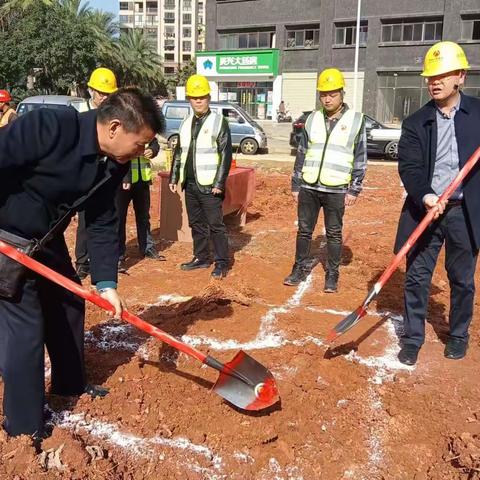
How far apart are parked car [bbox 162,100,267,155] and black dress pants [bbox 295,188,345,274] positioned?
1278 cm

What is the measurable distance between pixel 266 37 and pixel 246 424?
3803 centimetres

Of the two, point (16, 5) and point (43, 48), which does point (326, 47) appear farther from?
point (16, 5)

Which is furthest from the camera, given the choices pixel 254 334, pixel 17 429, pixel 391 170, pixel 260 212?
pixel 391 170

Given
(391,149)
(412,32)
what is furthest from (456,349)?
(412,32)

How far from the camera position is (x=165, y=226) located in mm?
7281

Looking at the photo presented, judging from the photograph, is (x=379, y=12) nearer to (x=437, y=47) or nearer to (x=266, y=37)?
(x=266, y=37)

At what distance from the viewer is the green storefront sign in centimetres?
3716

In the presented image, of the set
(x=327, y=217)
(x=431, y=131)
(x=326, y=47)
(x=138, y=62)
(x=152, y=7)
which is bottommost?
(x=327, y=217)

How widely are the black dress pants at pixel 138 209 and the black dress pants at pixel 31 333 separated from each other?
269cm

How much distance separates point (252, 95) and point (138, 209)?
34.2 m

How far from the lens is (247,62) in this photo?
38.0 meters

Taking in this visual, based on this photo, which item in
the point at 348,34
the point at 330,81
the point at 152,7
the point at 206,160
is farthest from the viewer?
the point at 152,7

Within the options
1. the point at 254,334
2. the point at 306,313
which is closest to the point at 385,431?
the point at 254,334

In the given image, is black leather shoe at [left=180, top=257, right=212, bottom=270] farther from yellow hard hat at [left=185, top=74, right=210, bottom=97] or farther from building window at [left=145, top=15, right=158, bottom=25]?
building window at [left=145, top=15, right=158, bottom=25]
